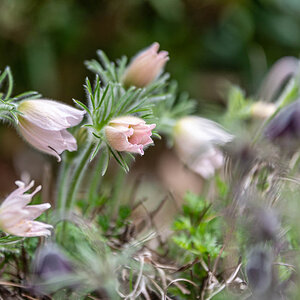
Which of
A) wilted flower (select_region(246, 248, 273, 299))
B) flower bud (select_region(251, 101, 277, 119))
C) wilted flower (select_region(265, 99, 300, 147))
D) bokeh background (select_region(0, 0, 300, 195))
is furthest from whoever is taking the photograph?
bokeh background (select_region(0, 0, 300, 195))

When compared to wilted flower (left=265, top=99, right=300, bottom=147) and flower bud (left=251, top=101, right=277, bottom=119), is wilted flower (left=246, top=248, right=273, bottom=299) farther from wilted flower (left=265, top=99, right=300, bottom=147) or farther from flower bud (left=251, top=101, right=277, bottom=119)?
flower bud (left=251, top=101, right=277, bottom=119)

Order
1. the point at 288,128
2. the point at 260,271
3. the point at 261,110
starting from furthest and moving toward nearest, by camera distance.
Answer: the point at 261,110
the point at 288,128
the point at 260,271

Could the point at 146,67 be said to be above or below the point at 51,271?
above

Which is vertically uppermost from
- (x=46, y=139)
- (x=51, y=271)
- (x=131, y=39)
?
(x=46, y=139)

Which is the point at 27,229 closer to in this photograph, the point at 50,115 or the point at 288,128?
the point at 50,115

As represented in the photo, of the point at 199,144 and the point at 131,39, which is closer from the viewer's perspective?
the point at 199,144

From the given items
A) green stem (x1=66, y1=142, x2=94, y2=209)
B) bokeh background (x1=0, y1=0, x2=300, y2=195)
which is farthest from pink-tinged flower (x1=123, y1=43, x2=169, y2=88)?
bokeh background (x1=0, y1=0, x2=300, y2=195)

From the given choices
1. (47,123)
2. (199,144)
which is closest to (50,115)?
(47,123)

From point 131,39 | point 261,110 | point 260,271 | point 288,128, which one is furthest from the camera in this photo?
point 131,39
